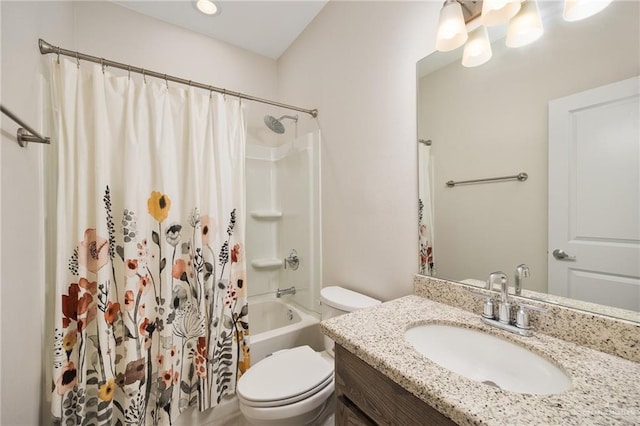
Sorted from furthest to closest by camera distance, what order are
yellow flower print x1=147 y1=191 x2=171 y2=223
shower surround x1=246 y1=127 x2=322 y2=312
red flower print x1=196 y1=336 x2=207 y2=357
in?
shower surround x1=246 y1=127 x2=322 y2=312
red flower print x1=196 y1=336 x2=207 y2=357
yellow flower print x1=147 y1=191 x2=171 y2=223

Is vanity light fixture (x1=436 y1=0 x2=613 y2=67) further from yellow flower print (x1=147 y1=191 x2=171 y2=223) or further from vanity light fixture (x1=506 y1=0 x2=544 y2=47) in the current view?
yellow flower print (x1=147 y1=191 x2=171 y2=223)

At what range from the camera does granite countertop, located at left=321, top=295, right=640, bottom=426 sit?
44cm

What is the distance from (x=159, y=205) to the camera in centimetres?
126

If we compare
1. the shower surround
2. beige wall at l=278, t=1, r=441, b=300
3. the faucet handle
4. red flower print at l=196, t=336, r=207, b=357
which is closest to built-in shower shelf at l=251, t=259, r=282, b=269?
the shower surround

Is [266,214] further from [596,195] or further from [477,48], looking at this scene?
[596,195]

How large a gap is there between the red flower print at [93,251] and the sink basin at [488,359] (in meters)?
1.33

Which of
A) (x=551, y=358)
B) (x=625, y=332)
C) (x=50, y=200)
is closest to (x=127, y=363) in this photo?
(x=50, y=200)

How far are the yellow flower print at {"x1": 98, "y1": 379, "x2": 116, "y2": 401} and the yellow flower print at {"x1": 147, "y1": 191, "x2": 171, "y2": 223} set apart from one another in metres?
0.76

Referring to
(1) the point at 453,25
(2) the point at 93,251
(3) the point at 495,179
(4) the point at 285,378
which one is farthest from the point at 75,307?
(1) the point at 453,25

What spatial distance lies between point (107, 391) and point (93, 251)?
2.09 ft

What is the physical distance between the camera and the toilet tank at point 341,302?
1284 mm

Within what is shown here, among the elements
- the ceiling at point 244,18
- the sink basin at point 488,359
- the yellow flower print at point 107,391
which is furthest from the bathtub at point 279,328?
the ceiling at point 244,18

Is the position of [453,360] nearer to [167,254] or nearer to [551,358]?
[551,358]

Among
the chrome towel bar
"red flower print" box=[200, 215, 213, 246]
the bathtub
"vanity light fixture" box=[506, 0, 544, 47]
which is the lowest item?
the bathtub
